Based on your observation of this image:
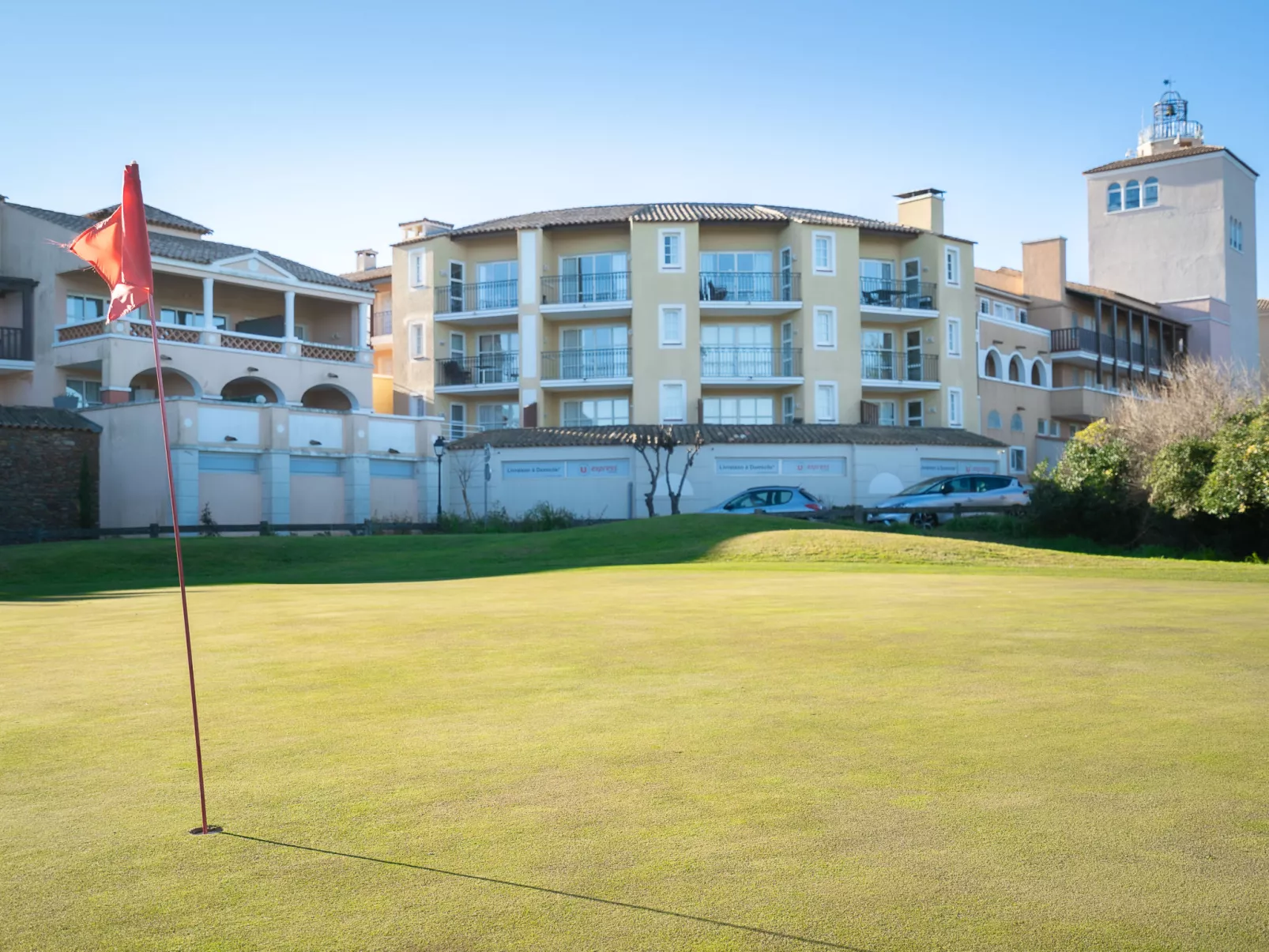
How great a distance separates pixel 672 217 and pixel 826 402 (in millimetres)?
10265

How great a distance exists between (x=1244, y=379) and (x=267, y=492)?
3123 cm

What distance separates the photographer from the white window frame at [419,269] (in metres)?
56.7

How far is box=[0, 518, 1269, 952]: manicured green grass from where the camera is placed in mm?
4387

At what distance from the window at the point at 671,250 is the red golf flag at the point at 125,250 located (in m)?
Result: 47.4

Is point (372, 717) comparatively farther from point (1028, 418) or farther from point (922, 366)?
point (1028, 418)

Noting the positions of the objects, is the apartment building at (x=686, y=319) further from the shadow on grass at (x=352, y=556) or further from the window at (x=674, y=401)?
the shadow on grass at (x=352, y=556)

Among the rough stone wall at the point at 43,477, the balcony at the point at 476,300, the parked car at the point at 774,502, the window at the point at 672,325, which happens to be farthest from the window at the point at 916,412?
the rough stone wall at the point at 43,477

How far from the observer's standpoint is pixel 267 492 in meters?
41.6

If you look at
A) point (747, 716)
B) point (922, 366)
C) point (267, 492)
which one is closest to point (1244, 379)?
point (922, 366)

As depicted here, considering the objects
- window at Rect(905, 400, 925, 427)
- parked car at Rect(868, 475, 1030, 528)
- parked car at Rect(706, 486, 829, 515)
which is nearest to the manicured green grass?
parked car at Rect(706, 486, 829, 515)

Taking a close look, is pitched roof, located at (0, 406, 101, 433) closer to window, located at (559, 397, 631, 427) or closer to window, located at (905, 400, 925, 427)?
window, located at (559, 397, 631, 427)

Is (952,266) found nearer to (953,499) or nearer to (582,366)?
(582,366)

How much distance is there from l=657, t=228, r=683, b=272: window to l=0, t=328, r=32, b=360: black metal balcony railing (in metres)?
24.6

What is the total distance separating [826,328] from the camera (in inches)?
2144
